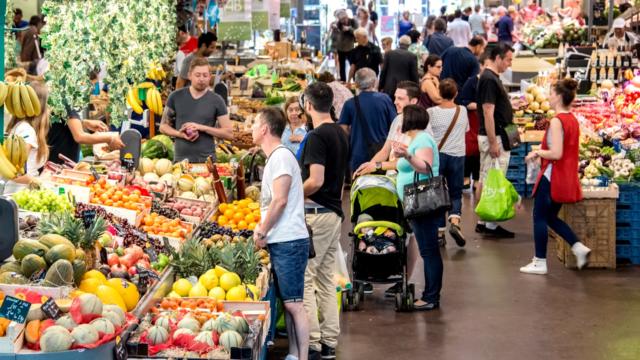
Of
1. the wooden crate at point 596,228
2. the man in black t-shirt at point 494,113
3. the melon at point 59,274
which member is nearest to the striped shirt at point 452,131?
the man in black t-shirt at point 494,113

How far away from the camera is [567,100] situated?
9406mm

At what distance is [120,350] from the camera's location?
491 centimetres

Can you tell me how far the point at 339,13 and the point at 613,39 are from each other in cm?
736

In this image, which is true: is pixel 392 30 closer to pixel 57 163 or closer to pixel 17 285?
pixel 57 163

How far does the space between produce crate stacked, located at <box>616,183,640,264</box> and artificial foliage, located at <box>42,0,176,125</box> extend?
4446 millimetres

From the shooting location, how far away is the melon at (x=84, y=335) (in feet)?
15.2

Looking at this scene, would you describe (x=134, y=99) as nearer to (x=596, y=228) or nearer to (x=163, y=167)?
(x=163, y=167)

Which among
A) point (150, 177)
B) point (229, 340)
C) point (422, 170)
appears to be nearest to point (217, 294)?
point (229, 340)

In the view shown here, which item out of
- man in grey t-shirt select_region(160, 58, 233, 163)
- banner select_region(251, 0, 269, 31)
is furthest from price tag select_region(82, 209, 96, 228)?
banner select_region(251, 0, 269, 31)

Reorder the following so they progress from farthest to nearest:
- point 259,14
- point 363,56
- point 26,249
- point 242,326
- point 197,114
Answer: point 363,56
point 259,14
point 197,114
point 242,326
point 26,249

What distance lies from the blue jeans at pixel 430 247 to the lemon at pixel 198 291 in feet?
7.92

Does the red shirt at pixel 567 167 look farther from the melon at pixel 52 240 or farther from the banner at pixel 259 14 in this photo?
the banner at pixel 259 14

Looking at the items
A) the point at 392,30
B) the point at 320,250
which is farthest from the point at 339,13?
the point at 320,250

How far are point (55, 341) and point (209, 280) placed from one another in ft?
6.15
